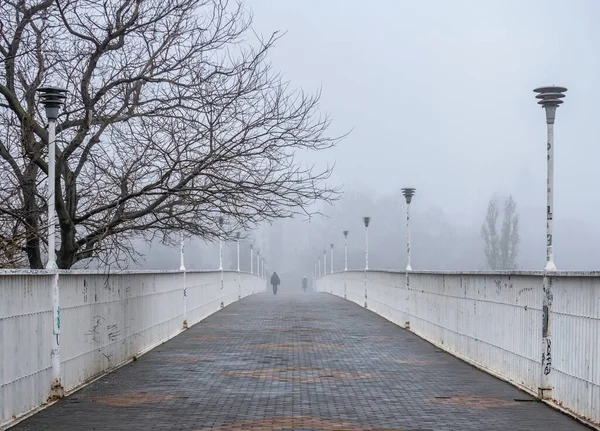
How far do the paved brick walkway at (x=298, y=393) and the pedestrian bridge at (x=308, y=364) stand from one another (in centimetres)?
3

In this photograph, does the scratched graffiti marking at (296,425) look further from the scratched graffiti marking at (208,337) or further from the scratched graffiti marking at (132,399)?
the scratched graffiti marking at (208,337)

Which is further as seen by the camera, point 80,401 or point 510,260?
point 510,260

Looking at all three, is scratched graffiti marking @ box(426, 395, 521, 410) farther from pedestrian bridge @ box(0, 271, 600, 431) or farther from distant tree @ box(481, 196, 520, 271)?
distant tree @ box(481, 196, 520, 271)

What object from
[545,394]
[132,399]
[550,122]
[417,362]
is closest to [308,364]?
[417,362]

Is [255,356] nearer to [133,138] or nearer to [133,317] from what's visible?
[133,317]

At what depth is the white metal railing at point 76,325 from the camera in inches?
444

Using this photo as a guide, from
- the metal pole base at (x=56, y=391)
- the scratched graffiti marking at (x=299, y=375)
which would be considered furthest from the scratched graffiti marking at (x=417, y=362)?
the metal pole base at (x=56, y=391)

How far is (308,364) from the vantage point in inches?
700

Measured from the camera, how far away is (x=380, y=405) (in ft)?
41.2

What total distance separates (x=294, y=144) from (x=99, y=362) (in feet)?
21.9

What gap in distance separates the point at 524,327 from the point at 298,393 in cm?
368

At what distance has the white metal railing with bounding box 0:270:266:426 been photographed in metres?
11.3

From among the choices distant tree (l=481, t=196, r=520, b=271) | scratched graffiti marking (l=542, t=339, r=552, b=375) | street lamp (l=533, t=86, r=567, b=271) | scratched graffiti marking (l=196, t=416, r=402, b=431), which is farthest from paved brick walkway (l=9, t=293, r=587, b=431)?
distant tree (l=481, t=196, r=520, b=271)

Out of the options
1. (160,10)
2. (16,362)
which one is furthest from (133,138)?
(16,362)
